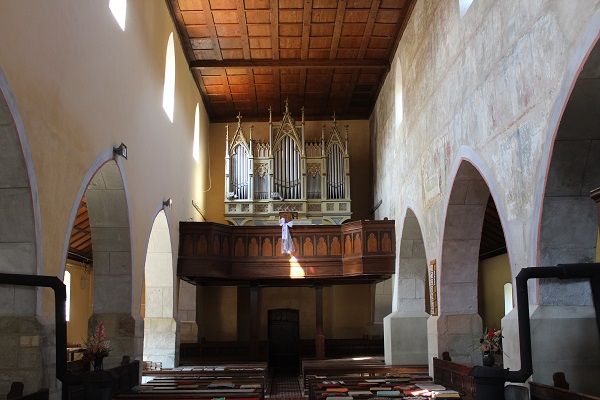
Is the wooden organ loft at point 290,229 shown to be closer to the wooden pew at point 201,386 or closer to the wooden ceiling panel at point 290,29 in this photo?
the wooden pew at point 201,386

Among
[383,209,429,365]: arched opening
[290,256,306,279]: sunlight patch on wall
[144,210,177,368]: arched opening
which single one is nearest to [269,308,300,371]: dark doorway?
[290,256,306,279]: sunlight patch on wall

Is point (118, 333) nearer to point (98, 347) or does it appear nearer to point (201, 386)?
point (201, 386)

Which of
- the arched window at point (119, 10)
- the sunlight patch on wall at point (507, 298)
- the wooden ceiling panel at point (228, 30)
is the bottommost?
the sunlight patch on wall at point (507, 298)

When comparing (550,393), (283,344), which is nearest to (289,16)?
(550,393)

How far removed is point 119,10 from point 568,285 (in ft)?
25.7

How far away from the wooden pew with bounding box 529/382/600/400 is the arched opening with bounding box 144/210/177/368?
30.9 ft

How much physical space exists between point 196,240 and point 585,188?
35.7 feet

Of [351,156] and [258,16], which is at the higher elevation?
[258,16]

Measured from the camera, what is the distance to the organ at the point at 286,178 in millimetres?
20297

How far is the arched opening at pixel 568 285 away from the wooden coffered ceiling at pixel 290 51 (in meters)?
8.46

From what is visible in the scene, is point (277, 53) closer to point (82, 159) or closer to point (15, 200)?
point (82, 159)

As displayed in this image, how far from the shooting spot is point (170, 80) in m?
15.4

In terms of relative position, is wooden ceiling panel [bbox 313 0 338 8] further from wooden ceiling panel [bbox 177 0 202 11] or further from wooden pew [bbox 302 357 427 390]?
wooden pew [bbox 302 357 427 390]

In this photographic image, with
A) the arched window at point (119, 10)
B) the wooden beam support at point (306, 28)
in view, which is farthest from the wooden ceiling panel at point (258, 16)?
the arched window at point (119, 10)
